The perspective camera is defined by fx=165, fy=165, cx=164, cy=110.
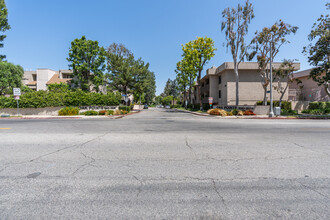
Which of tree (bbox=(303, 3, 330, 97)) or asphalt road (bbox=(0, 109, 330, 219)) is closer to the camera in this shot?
asphalt road (bbox=(0, 109, 330, 219))

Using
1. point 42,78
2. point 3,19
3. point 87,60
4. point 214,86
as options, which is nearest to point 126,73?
point 87,60

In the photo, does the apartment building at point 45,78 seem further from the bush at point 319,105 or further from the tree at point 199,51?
the bush at point 319,105

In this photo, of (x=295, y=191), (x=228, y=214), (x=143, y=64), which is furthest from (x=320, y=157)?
(x=143, y=64)

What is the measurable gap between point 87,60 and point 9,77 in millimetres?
15723

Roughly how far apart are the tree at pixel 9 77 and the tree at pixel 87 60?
1160 cm

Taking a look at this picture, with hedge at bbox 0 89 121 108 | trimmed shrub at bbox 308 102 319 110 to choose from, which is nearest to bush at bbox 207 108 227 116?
trimmed shrub at bbox 308 102 319 110

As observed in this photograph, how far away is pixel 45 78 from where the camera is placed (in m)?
49.3

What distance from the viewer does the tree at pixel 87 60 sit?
3488 cm

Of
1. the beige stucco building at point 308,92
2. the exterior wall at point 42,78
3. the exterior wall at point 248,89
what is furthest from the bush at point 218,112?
the exterior wall at point 42,78

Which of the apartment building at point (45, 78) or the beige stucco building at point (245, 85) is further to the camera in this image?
the apartment building at point (45, 78)

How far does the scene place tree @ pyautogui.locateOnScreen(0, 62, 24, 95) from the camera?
3284 centimetres

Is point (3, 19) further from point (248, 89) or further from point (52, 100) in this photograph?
point (248, 89)

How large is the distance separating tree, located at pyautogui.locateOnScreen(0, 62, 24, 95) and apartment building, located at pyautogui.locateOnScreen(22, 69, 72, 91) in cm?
1059

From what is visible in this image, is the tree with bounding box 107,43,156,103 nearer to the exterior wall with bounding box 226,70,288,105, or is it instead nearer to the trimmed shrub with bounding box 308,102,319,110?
the exterior wall with bounding box 226,70,288,105
